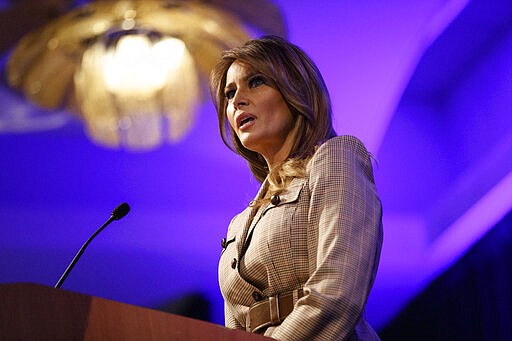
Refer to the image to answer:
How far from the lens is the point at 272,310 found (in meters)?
1.73

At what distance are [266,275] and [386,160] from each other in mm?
2115

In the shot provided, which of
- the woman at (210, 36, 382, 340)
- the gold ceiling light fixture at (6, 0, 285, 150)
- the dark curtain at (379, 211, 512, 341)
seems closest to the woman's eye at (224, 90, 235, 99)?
the woman at (210, 36, 382, 340)

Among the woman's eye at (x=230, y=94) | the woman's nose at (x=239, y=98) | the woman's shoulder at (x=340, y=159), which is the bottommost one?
the woman's eye at (x=230, y=94)

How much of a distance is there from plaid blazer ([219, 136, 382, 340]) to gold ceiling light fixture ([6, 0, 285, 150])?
7.04ft

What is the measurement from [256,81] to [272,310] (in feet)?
2.07

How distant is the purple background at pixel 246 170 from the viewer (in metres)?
3.69

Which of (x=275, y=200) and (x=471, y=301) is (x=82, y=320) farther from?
(x=471, y=301)

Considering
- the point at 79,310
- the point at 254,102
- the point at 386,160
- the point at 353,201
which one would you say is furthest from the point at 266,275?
the point at 386,160

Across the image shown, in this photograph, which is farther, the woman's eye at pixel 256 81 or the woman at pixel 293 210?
the woman's eye at pixel 256 81

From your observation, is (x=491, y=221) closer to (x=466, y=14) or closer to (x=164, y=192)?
(x=466, y=14)

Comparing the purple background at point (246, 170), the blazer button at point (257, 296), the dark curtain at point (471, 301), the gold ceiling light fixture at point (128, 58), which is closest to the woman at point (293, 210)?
the blazer button at point (257, 296)

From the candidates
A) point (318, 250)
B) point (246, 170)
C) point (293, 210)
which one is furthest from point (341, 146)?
point (246, 170)

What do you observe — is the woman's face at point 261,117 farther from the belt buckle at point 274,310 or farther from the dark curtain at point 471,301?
the dark curtain at point 471,301

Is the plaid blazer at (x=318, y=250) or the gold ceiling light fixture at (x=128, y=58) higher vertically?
the plaid blazer at (x=318, y=250)
